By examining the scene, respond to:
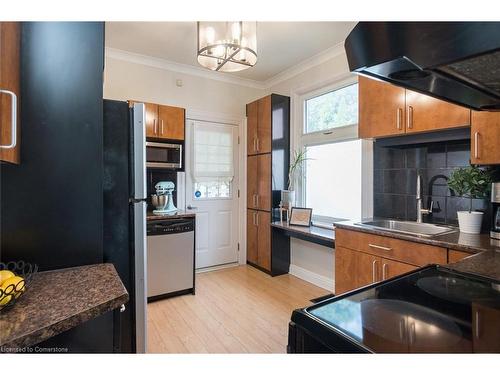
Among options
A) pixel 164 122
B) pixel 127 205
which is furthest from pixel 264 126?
pixel 127 205

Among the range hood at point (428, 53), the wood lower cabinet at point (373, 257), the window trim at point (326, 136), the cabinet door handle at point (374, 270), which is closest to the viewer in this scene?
the range hood at point (428, 53)

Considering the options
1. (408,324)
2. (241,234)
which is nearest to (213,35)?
(408,324)

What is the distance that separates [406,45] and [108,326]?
4.93 ft

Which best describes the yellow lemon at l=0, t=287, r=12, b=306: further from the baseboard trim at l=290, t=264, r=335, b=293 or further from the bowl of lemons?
the baseboard trim at l=290, t=264, r=335, b=293

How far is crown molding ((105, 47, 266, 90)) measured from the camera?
3320mm

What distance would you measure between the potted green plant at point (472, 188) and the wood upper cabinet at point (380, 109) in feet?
1.75

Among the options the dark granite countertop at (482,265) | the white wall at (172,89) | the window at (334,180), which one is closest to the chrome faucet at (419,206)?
the window at (334,180)

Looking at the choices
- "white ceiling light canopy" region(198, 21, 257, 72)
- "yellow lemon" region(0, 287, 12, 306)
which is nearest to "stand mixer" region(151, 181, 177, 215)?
"white ceiling light canopy" region(198, 21, 257, 72)

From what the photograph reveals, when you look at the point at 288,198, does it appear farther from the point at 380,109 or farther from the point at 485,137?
the point at 485,137

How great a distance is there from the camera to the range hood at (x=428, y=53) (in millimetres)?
520

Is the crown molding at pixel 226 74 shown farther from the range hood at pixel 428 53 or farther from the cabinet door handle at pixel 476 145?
the range hood at pixel 428 53

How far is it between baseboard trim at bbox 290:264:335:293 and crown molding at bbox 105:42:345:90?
2591 millimetres

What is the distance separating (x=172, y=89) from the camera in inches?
145
